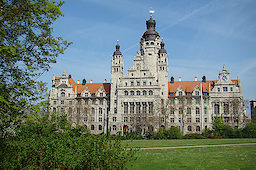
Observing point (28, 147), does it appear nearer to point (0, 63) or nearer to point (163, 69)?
point (0, 63)

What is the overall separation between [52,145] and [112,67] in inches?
2469

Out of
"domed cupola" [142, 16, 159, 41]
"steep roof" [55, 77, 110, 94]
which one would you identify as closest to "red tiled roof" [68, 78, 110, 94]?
"steep roof" [55, 77, 110, 94]

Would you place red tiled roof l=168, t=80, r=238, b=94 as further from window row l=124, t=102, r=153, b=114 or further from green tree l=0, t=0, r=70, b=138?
green tree l=0, t=0, r=70, b=138

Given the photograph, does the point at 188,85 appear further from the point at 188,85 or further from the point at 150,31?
the point at 150,31

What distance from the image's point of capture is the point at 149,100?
6806cm

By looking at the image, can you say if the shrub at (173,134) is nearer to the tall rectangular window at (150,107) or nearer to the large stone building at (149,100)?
the large stone building at (149,100)

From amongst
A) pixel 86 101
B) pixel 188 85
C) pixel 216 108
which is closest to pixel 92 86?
pixel 86 101

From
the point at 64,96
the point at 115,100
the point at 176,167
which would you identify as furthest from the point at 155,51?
the point at 176,167

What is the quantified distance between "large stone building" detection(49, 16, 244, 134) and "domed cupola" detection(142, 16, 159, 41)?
0.94 m

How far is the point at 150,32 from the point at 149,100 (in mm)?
22034

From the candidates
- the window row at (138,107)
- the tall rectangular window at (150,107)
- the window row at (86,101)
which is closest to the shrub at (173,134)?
the tall rectangular window at (150,107)

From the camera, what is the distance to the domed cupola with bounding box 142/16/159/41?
76812mm

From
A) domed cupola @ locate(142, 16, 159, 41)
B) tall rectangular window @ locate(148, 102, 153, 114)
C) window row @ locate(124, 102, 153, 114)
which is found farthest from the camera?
domed cupola @ locate(142, 16, 159, 41)

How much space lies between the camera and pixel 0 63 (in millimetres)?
12984
